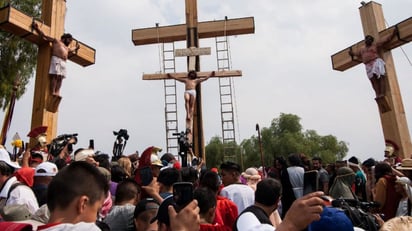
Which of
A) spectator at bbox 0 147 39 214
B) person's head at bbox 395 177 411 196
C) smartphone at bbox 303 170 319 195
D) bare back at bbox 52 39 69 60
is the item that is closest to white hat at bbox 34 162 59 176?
spectator at bbox 0 147 39 214

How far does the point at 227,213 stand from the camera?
3383 millimetres

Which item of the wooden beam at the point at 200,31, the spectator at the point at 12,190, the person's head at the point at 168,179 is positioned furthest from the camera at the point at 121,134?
the wooden beam at the point at 200,31

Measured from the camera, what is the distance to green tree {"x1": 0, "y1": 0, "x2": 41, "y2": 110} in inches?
533

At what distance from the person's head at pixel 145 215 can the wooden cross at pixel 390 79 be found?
7.58 meters

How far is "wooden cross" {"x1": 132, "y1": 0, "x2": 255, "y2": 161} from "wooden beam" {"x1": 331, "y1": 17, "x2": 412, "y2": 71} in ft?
8.72

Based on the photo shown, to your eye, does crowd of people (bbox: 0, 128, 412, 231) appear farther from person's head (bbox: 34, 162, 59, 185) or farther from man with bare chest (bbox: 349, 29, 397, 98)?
man with bare chest (bbox: 349, 29, 397, 98)

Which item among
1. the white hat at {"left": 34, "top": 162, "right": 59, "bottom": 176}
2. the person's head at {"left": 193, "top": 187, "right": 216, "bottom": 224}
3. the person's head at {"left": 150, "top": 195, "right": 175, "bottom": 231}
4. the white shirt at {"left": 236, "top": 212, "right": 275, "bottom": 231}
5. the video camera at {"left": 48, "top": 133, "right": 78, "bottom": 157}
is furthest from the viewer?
the video camera at {"left": 48, "top": 133, "right": 78, "bottom": 157}

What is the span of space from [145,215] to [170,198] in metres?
0.66

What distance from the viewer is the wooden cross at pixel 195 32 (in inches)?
441

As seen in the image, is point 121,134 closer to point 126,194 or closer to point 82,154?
point 82,154

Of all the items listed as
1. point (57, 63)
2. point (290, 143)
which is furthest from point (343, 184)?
point (290, 143)

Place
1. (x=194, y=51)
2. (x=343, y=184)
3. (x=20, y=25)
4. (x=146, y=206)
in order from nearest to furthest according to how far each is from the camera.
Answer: (x=146, y=206), (x=343, y=184), (x=20, y=25), (x=194, y=51)

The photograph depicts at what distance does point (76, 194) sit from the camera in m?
1.75

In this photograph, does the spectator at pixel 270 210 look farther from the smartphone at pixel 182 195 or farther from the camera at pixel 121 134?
the camera at pixel 121 134
